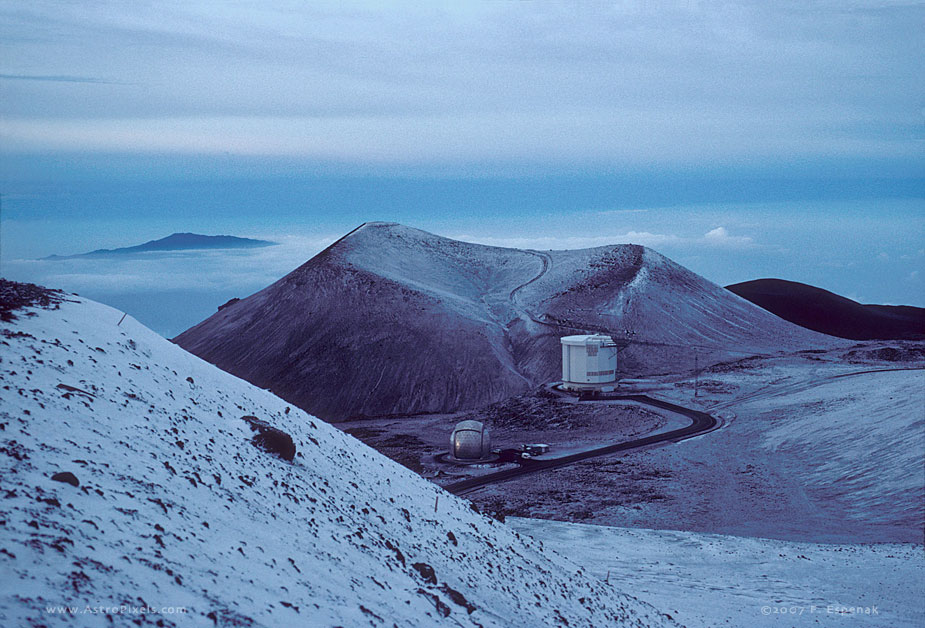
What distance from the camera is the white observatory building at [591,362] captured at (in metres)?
Result: 68.1

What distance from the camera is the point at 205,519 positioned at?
11016 millimetres

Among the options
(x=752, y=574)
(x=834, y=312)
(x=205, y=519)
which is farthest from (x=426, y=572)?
(x=834, y=312)

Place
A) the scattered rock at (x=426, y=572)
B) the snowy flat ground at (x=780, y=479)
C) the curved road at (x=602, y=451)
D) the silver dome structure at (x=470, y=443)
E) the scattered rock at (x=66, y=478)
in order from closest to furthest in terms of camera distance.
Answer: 1. the scattered rock at (x=66, y=478)
2. the scattered rock at (x=426, y=572)
3. the snowy flat ground at (x=780, y=479)
4. the curved road at (x=602, y=451)
5. the silver dome structure at (x=470, y=443)

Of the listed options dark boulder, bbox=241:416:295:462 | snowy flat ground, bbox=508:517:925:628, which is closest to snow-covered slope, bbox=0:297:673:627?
dark boulder, bbox=241:416:295:462

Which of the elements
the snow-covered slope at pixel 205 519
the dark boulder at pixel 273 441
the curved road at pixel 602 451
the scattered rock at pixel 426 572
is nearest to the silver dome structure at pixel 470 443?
the curved road at pixel 602 451

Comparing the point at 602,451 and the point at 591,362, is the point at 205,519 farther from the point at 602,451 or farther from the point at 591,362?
the point at 591,362

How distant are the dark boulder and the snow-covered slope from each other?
21cm

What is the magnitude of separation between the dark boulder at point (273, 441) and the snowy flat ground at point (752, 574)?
12.2m

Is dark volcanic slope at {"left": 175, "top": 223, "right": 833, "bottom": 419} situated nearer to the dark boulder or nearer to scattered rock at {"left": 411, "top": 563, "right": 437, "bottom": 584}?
the dark boulder

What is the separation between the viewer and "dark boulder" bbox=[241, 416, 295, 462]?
50.3ft

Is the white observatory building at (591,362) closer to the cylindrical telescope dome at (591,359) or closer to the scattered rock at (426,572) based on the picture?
the cylindrical telescope dome at (591,359)

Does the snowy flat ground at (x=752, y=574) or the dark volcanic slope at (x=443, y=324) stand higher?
the dark volcanic slope at (x=443, y=324)

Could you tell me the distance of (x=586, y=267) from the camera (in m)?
110

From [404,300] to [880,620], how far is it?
78.6m
